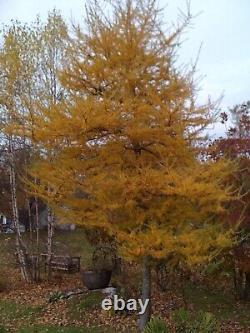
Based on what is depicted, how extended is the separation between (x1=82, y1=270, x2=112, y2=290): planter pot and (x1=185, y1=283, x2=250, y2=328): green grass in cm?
217

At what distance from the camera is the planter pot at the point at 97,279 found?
11.4m

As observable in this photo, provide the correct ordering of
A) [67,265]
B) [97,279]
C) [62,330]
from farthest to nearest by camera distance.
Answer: [67,265] < [97,279] < [62,330]

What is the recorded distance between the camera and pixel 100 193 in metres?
7.00

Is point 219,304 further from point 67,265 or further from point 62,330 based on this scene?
point 67,265

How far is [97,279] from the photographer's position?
11.4 meters

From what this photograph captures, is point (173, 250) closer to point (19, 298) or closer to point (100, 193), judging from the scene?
point (100, 193)

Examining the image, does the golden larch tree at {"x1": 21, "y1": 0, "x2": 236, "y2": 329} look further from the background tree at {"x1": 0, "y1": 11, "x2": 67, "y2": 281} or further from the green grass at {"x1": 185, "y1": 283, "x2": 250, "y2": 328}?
the background tree at {"x1": 0, "y1": 11, "x2": 67, "y2": 281}

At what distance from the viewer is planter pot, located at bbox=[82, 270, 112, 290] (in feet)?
37.3

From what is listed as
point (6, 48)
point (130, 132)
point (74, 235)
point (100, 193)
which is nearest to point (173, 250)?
point (100, 193)

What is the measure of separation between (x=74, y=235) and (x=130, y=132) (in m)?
19.7

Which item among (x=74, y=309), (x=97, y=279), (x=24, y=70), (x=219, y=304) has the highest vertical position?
(x=24, y=70)

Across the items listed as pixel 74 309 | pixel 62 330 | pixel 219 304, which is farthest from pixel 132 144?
pixel 219 304

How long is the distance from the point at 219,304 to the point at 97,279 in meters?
3.20

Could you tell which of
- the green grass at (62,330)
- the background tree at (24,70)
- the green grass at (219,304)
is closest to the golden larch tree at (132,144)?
the green grass at (62,330)
